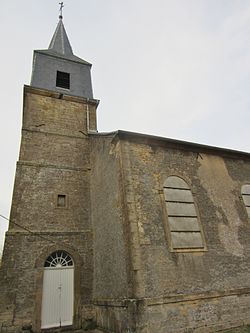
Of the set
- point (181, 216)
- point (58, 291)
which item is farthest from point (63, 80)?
point (58, 291)

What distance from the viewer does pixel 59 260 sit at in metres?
9.80

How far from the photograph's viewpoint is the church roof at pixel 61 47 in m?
16.0

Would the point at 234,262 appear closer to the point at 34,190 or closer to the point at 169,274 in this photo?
the point at 169,274

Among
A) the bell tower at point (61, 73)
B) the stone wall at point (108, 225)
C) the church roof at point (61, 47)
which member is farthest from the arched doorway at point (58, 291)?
the church roof at point (61, 47)

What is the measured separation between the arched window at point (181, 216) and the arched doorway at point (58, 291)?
4571 millimetres

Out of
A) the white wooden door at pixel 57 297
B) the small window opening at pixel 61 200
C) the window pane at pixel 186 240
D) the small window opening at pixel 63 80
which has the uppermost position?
the small window opening at pixel 63 80

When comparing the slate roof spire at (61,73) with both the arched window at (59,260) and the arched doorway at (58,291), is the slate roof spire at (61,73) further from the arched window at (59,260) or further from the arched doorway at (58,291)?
the arched doorway at (58,291)

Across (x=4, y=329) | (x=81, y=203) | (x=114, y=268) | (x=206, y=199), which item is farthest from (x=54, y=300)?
(x=206, y=199)

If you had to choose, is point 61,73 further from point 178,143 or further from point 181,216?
point 181,216

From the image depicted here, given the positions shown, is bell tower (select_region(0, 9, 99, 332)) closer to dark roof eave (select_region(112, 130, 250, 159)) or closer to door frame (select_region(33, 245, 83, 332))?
door frame (select_region(33, 245, 83, 332))

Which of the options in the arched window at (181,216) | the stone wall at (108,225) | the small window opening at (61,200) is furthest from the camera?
the small window opening at (61,200)

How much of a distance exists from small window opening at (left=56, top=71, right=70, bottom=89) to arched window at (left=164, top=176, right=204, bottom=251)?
9.50 metres

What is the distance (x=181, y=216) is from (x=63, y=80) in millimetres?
11167

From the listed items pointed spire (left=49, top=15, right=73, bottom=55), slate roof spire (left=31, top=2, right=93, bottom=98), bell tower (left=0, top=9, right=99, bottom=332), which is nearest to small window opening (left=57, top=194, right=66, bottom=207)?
bell tower (left=0, top=9, right=99, bottom=332)
